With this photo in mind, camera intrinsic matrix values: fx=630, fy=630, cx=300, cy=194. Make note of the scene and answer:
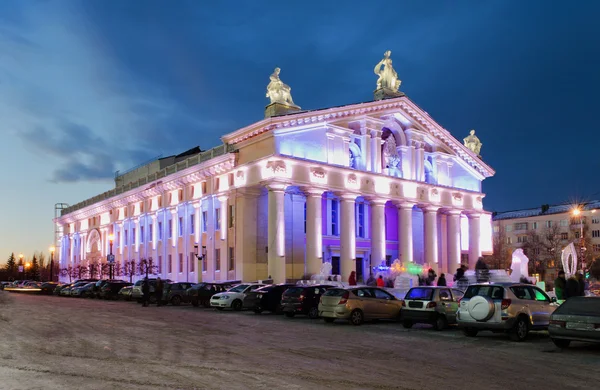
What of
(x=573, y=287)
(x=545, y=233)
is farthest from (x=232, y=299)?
(x=545, y=233)

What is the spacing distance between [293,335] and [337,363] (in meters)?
5.89

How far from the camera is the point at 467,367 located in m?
12.3

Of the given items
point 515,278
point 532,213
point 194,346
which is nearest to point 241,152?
point 515,278

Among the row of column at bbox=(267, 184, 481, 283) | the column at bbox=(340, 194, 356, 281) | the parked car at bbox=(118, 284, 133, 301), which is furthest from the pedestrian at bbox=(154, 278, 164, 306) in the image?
the column at bbox=(340, 194, 356, 281)

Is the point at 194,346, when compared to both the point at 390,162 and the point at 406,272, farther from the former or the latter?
the point at 390,162

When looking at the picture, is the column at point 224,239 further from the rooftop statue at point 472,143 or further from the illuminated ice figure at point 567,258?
the rooftop statue at point 472,143

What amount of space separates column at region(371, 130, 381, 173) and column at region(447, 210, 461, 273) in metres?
11.0

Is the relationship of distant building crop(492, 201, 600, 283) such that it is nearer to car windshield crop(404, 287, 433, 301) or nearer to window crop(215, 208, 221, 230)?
window crop(215, 208, 221, 230)

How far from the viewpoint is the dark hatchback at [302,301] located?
26.0 m

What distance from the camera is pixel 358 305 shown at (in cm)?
2289

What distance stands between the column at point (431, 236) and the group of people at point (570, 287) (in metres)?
32.5

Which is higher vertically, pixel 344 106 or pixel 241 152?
pixel 344 106

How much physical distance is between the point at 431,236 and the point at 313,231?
46.0 feet

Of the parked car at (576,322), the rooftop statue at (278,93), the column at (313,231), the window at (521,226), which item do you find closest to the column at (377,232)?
the column at (313,231)
